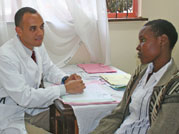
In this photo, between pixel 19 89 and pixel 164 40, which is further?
pixel 19 89

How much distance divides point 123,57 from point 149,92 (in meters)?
1.70

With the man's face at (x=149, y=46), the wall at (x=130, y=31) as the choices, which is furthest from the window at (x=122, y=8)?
the man's face at (x=149, y=46)

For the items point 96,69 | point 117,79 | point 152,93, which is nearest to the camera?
point 152,93

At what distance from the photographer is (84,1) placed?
2.61 meters

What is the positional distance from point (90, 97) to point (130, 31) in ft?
5.02

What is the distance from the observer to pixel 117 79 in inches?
78.1

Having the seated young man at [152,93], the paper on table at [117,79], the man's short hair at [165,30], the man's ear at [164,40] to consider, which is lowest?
the paper on table at [117,79]

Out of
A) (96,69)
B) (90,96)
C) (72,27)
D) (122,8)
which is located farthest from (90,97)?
(122,8)

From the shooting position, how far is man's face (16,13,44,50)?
181 cm

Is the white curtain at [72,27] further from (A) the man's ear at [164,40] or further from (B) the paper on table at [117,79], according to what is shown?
(A) the man's ear at [164,40]

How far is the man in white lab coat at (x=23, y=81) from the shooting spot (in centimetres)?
160

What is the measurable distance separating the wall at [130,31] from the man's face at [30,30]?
117 centimetres

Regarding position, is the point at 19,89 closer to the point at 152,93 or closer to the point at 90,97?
the point at 90,97

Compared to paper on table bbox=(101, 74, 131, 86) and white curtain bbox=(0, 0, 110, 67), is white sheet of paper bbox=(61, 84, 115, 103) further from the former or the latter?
white curtain bbox=(0, 0, 110, 67)
